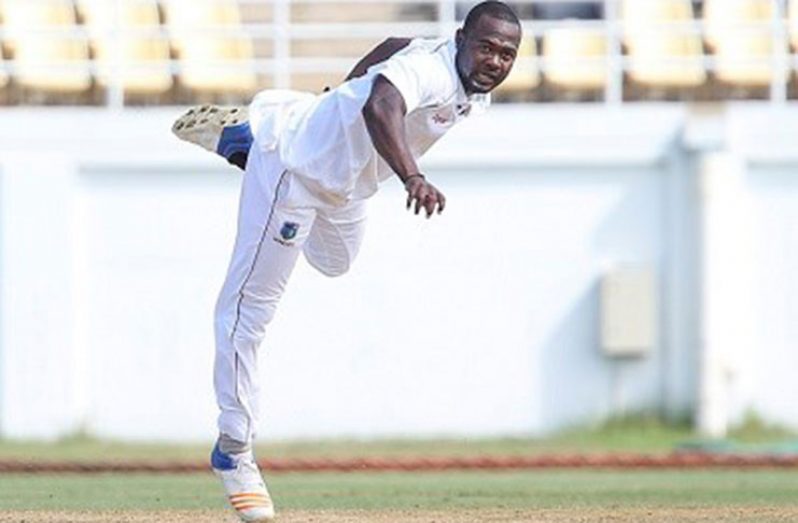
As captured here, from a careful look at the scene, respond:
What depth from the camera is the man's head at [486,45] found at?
30.2 feet

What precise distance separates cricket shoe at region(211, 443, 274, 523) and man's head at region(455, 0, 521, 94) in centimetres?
183

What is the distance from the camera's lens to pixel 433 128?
947 centimetres

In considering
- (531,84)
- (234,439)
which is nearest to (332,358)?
(531,84)

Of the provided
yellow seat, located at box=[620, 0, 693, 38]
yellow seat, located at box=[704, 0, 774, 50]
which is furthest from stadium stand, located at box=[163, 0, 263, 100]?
yellow seat, located at box=[704, 0, 774, 50]

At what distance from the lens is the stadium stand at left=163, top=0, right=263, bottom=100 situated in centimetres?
2186

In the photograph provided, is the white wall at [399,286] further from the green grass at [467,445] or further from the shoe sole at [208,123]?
the shoe sole at [208,123]

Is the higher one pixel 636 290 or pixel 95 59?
pixel 95 59

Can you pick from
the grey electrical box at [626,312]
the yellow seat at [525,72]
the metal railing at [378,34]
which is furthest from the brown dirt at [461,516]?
the yellow seat at [525,72]

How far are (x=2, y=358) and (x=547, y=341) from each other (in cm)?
481

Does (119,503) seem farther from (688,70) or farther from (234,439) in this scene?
(688,70)

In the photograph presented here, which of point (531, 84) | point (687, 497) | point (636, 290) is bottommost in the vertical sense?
point (687, 497)

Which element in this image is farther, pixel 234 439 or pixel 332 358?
pixel 332 358

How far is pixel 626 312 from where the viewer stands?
70.1 feet

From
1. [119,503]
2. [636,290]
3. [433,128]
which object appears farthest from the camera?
[636,290]
